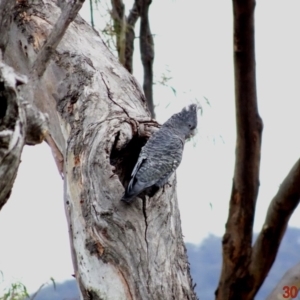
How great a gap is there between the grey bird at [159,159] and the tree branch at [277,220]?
43.0 inches

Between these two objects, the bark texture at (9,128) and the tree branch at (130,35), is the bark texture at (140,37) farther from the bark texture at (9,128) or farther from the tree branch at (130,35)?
the bark texture at (9,128)

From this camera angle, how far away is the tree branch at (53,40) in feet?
11.7

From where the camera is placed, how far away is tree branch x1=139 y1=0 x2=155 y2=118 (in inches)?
254

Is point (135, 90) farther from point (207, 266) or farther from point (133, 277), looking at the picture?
point (207, 266)

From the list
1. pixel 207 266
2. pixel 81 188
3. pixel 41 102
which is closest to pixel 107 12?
pixel 41 102

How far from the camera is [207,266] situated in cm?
966

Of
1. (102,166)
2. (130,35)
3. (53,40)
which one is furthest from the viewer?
(130,35)

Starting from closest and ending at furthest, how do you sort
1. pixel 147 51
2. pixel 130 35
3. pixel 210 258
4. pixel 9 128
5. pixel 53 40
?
pixel 9 128 → pixel 53 40 → pixel 147 51 → pixel 130 35 → pixel 210 258

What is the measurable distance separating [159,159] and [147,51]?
2.89 meters

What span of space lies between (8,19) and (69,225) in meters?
1.13

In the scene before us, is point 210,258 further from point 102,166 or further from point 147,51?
point 102,166

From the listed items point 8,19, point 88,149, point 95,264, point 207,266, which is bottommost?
point 95,264

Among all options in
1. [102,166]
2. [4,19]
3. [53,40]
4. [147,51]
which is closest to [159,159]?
[102,166]

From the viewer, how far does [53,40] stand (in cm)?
360
